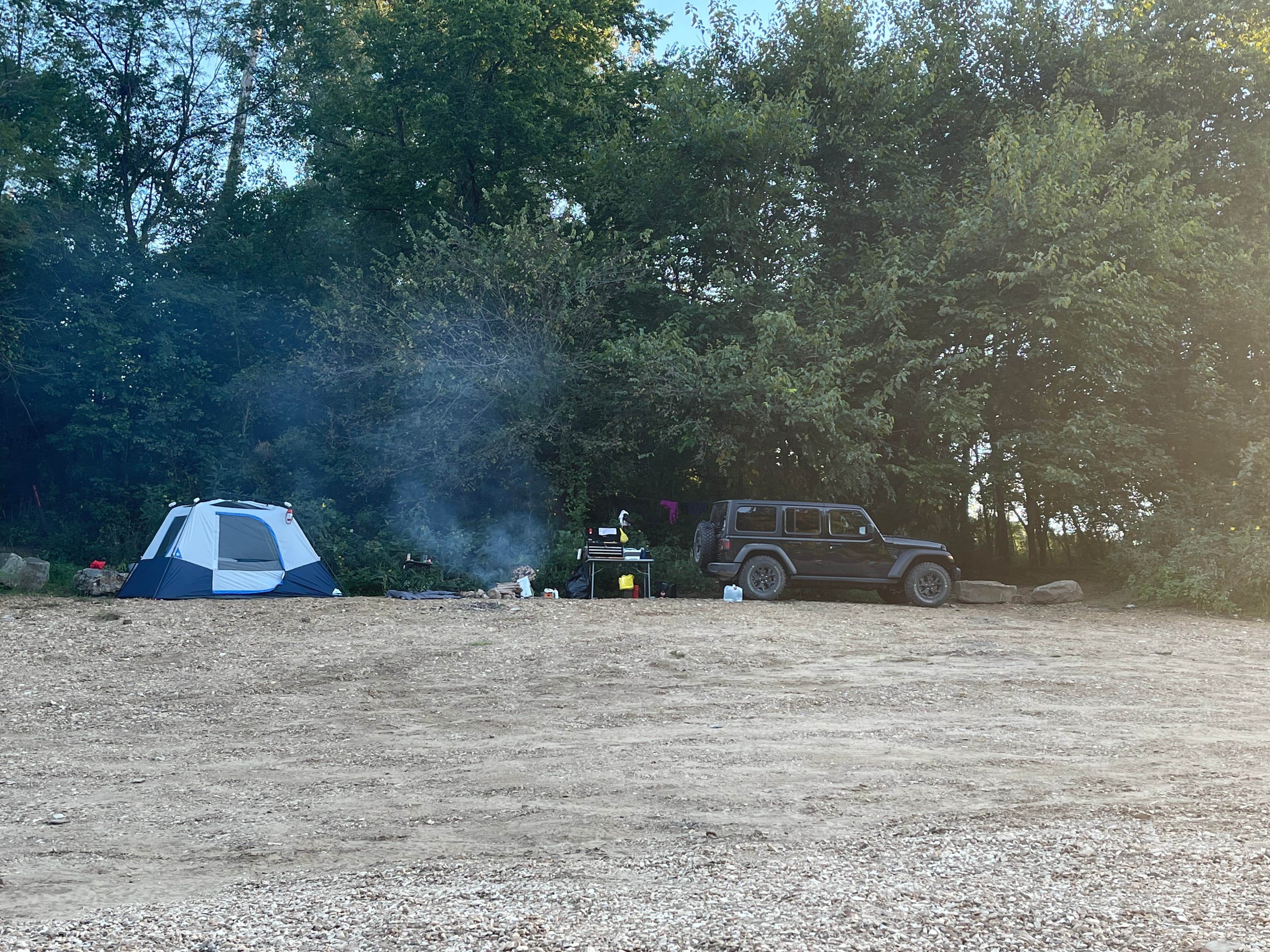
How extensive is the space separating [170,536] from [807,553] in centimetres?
970

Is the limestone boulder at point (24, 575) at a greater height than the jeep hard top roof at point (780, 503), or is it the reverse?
the jeep hard top roof at point (780, 503)

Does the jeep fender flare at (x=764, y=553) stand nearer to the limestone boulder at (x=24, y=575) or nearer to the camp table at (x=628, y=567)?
the camp table at (x=628, y=567)

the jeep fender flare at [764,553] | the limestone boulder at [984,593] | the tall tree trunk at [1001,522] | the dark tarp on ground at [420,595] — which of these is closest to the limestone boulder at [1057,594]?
the limestone boulder at [984,593]

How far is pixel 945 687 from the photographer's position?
9281 mm

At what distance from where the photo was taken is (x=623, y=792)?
585cm

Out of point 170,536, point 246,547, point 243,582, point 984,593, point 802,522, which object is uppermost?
point 802,522

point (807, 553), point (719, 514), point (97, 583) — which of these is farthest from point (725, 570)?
point (97, 583)

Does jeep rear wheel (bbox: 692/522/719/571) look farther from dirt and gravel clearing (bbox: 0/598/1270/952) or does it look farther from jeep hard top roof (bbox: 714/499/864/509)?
dirt and gravel clearing (bbox: 0/598/1270/952)

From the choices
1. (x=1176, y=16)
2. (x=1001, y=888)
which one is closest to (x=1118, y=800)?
(x=1001, y=888)

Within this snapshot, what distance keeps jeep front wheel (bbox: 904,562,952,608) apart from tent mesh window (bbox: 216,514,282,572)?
9735 millimetres

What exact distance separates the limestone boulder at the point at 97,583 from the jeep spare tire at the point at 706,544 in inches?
345

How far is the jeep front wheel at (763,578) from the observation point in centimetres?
1661

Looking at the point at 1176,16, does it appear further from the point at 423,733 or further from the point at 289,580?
the point at 423,733

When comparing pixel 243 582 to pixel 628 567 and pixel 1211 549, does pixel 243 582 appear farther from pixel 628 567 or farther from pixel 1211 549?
pixel 1211 549
